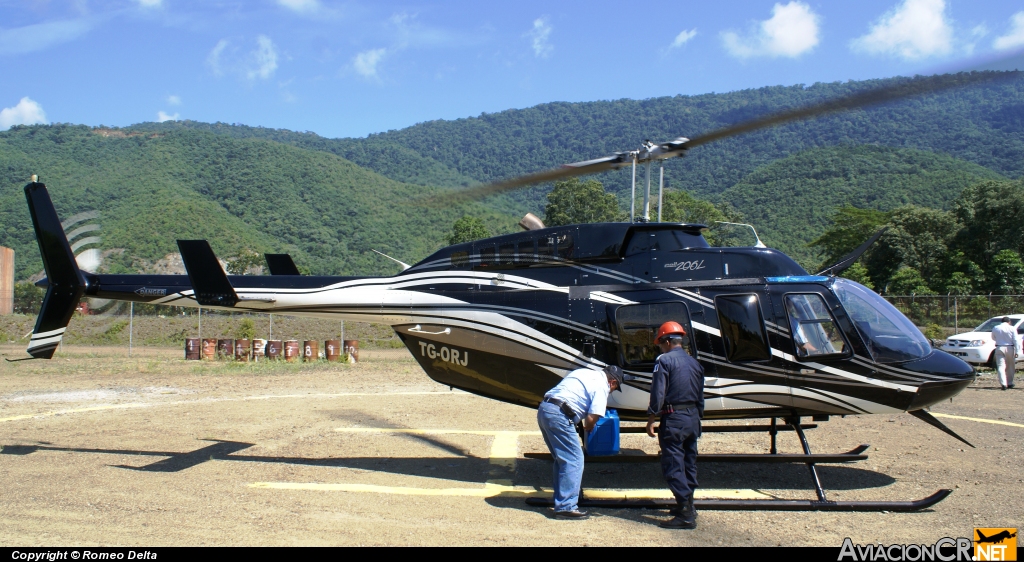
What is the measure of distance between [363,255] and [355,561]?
254ft

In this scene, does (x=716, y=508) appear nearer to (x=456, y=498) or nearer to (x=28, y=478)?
(x=456, y=498)

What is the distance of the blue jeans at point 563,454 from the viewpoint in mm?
6602

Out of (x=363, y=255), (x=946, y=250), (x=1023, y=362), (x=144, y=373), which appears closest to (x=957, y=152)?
(x=946, y=250)

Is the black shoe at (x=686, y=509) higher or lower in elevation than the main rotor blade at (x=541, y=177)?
lower

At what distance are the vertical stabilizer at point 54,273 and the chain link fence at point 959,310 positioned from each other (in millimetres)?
26935

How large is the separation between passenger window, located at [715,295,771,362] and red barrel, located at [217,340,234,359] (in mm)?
20780

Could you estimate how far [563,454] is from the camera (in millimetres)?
6652

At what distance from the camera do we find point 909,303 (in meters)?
27.8

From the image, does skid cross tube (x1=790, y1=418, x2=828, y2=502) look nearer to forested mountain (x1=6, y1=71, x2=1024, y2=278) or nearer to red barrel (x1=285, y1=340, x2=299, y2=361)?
red barrel (x1=285, y1=340, x2=299, y2=361)

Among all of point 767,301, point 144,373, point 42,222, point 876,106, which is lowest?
point 144,373

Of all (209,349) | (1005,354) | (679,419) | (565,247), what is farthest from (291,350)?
(1005,354)

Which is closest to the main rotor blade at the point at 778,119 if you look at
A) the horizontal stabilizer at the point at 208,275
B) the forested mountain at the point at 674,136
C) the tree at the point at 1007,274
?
the horizontal stabilizer at the point at 208,275

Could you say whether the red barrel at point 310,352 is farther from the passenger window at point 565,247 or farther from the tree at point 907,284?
the tree at point 907,284

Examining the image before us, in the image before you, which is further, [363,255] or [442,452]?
[363,255]
